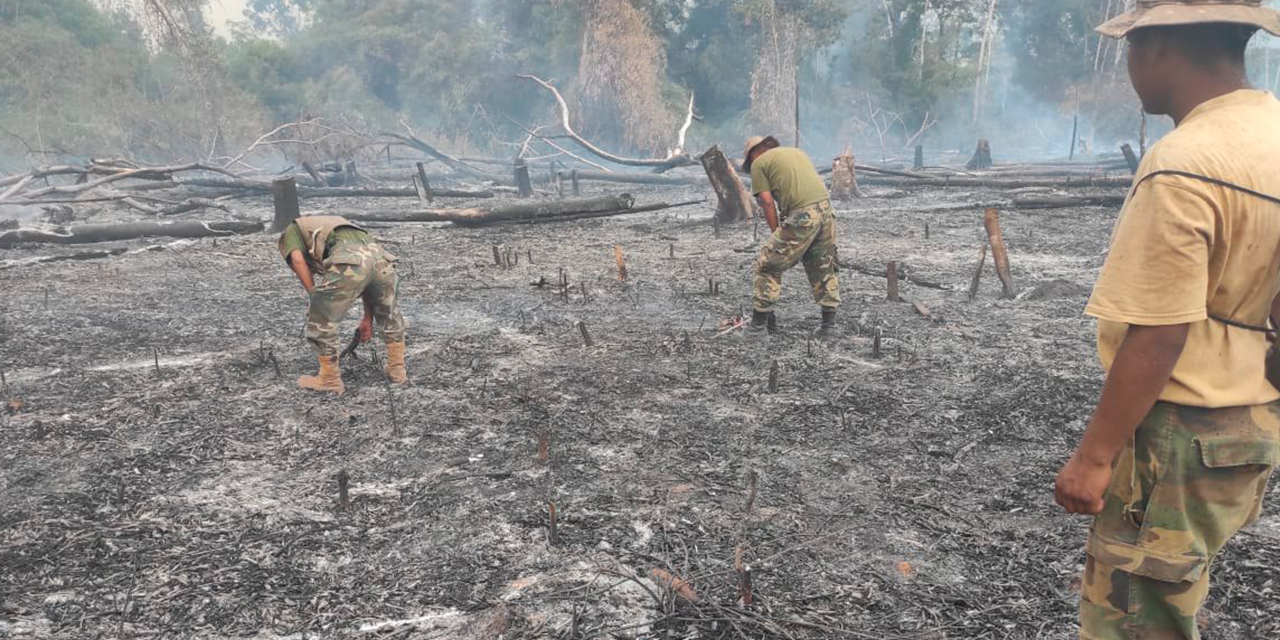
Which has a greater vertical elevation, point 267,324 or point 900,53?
point 900,53

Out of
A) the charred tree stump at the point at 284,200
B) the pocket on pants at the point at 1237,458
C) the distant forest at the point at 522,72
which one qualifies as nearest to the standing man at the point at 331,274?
the pocket on pants at the point at 1237,458

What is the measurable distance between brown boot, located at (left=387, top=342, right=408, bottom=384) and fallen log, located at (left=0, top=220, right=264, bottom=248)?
7.62 meters

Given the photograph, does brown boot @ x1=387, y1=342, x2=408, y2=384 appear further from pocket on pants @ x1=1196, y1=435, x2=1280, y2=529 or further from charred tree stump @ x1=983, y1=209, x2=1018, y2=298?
charred tree stump @ x1=983, y1=209, x2=1018, y2=298

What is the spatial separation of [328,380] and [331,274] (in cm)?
74

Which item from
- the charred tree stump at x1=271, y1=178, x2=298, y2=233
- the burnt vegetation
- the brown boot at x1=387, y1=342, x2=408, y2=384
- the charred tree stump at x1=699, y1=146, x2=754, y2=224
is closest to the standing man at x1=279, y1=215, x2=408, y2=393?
the brown boot at x1=387, y1=342, x2=408, y2=384

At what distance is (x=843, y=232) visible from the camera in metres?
11.6

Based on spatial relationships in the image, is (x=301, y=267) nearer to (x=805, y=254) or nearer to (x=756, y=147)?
(x=756, y=147)

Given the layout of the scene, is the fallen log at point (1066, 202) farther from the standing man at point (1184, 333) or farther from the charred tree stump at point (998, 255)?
the standing man at point (1184, 333)

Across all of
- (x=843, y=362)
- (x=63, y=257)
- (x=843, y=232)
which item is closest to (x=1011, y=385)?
(x=843, y=362)

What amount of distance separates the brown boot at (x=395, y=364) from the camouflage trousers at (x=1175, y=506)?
14.7 ft

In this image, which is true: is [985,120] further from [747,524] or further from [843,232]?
[747,524]

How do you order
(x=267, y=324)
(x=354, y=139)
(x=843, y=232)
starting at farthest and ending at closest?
(x=354, y=139), (x=843, y=232), (x=267, y=324)

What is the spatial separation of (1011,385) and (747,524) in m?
2.59

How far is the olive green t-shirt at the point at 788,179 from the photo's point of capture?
596 cm
